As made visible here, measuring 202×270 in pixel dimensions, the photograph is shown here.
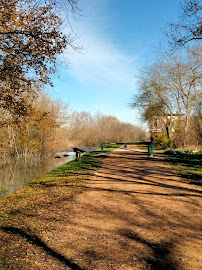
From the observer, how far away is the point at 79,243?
3.75m

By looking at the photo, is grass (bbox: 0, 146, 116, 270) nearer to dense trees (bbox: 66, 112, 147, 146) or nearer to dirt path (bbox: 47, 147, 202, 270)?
dirt path (bbox: 47, 147, 202, 270)

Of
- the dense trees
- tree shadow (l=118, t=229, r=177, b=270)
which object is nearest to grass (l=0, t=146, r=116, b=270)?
tree shadow (l=118, t=229, r=177, b=270)

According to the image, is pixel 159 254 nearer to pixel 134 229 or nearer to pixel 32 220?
pixel 134 229

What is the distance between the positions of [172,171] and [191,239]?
6.59 metres

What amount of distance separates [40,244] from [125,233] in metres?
1.54

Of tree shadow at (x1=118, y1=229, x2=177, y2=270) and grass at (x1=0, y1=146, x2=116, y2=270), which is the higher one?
grass at (x1=0, y1=146, x2=116, y2=270)

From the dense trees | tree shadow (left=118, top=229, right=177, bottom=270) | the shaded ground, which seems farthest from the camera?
the dense trees

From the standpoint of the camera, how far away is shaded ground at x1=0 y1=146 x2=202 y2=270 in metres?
3.24

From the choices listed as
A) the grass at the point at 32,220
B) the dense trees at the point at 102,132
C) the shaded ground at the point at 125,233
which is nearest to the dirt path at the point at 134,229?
the shaded ground at the point at 125,233

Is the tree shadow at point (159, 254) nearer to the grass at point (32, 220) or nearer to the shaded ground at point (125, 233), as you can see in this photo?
the shaded ground at point (125, 233)

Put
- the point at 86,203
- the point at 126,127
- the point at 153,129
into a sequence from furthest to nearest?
the point at 126,127 < the point at 153,129 < the point at 86,203

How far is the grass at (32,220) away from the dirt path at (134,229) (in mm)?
277

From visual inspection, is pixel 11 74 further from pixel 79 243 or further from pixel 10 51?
pixel 79 243

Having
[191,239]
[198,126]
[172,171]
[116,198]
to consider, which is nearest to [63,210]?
[116,198]
